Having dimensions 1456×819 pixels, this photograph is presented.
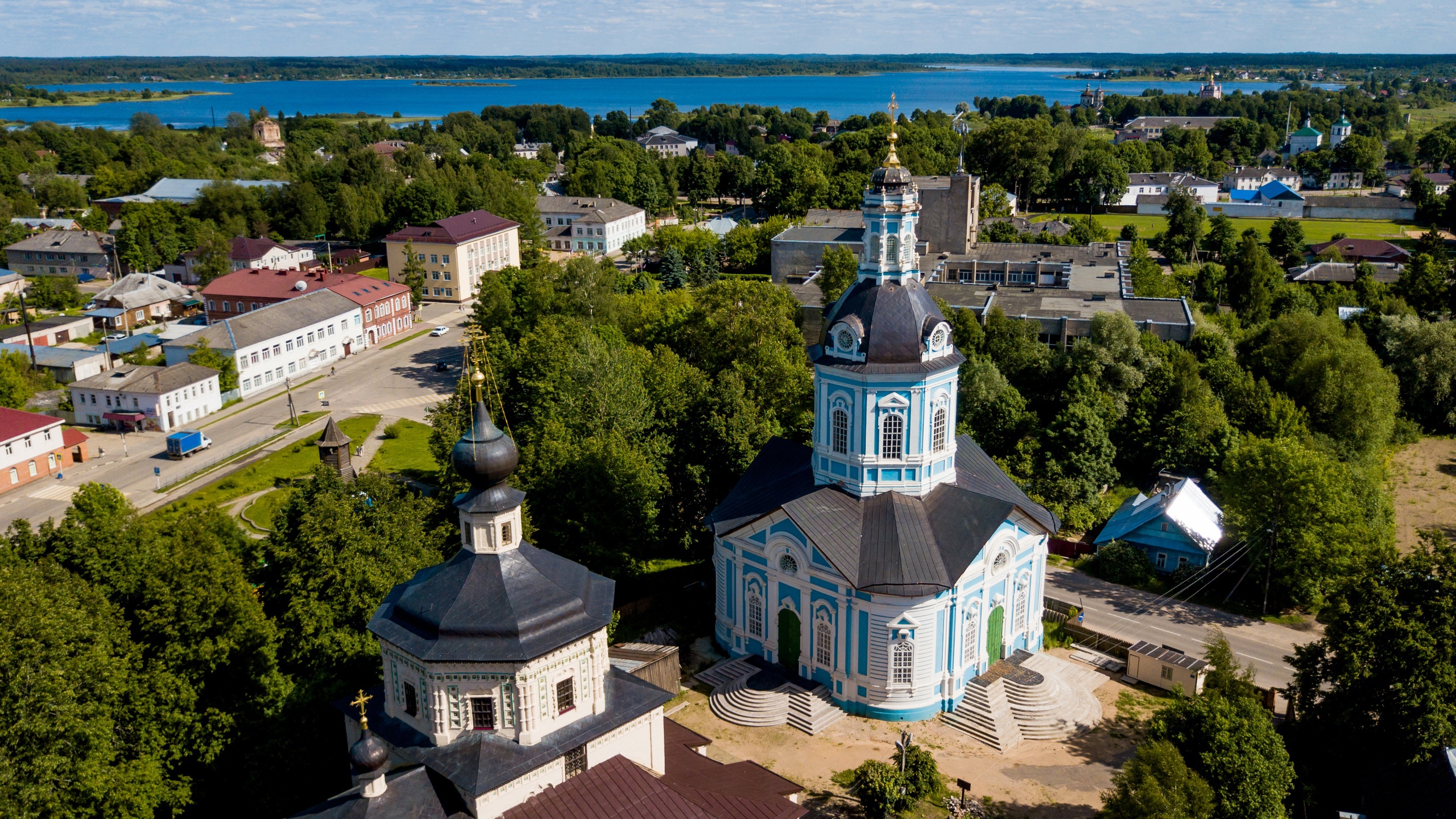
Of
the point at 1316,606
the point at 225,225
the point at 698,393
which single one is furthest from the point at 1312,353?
the point at 225,225

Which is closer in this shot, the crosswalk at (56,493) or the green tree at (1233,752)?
the green tree at (1233,752)

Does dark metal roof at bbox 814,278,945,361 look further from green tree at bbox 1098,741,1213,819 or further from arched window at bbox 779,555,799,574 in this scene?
green tree at bbox 1098,741,1213,819

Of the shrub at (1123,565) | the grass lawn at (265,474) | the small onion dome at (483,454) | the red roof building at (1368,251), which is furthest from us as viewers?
the red roof building at (1368,251)

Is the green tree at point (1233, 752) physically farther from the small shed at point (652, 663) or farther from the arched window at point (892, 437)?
the small shed at point (652, 663)

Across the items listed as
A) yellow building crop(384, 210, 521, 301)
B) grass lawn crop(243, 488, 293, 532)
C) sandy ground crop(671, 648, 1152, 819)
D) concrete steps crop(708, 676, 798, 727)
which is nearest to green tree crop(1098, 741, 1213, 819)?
sandy ground crop(671, 648, 1152, 819)

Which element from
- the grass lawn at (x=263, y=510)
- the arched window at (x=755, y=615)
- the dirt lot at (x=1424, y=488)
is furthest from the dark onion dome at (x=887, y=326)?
the grass lawn at (x=263, y=510)

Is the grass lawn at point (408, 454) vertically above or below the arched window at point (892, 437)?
below

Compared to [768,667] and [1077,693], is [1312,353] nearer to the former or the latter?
[1077,693]
